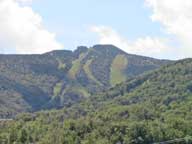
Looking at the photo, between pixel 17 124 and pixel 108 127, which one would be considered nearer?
pixel 108 127

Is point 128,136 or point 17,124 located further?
point 17,124

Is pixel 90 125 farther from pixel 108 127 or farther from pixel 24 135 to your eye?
pixel 24 135

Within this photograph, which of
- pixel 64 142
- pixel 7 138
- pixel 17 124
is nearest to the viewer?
pixel 64 142

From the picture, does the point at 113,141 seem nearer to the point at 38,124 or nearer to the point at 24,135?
the point at 24,135

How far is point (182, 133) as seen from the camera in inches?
6855

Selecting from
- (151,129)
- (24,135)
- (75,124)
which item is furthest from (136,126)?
(24,135)

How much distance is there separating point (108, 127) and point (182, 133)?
21593 mm

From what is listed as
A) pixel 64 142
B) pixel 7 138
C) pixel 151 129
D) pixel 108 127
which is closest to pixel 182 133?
pixel 151 129

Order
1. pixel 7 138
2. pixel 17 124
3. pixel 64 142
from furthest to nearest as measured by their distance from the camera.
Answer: pixel 17 124 < pixel 7 138 < pixel 64 142

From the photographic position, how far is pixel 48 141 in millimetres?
158625

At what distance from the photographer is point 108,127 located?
170 metres

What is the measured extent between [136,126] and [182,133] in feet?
44.9

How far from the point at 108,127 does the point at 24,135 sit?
24.2 m

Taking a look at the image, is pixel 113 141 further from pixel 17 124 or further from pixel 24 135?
pixel 17 124
